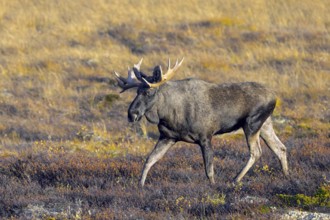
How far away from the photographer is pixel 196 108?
11.6 m

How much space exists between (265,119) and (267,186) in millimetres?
1610

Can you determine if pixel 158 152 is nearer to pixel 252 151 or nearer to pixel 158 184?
→ pixel 158 184

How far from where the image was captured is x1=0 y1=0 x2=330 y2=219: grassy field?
33.7 feet

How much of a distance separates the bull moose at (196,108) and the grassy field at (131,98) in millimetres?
629

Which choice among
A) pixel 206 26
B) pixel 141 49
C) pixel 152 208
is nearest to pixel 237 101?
pixel 152 208

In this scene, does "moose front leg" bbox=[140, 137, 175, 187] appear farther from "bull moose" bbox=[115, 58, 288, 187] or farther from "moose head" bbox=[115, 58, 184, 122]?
"moose head" bbox=[115, 58, 184, 122]

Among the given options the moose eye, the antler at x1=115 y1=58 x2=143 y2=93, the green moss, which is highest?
the antler at x1=115 y1=58 x2=143 y2=93

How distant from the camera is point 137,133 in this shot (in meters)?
17.3

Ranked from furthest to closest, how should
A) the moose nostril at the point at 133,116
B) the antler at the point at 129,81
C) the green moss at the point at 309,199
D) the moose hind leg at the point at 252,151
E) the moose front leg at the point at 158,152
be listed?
the moose hind leg at the point at 252,151 → the moose front leg at the point at 158,152 → the antler at the point at 129,81 → the moose nostril at the point at 133,116 → the green moss at the point at 309,199

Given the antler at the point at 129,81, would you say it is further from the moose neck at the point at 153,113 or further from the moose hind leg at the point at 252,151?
the moose hind leg at the point at 252,151

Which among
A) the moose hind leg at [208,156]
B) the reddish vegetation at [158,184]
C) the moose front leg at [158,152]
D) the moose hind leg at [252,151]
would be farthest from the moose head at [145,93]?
the moose hind leg at [252,151]

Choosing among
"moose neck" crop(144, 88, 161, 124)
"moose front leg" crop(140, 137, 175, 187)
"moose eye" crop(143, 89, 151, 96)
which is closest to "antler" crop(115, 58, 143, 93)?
"moose eye" crop(143, 89, 151, 96)

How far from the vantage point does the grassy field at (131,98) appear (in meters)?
10.3

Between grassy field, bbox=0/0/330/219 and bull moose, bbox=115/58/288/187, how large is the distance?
0.63 metres
